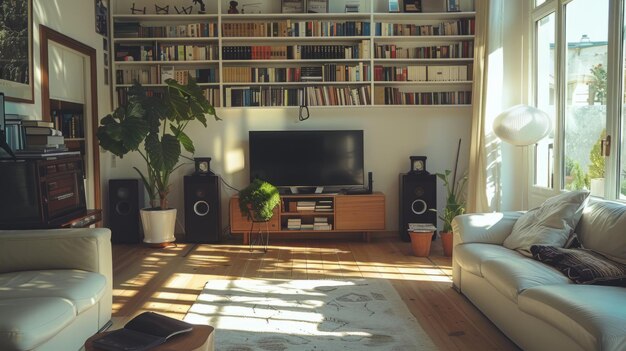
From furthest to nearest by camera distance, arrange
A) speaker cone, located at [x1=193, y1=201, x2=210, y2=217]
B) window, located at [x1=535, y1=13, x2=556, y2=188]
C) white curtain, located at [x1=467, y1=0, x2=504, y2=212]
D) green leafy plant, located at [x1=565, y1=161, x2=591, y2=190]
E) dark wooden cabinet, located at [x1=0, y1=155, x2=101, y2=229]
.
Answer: speaker cone, located at [x1=193, y1=201, x2=210, y2=217]
white curtain, located at [x1=467, y1=0, x2=504, y2=212]
window, located at [x1=535, y1=13, x2=556, y2=188]
green leafy plant, located at [x1=565, y1=161, x2=591, y2=190]
dark wooden cabinet, located at [x1=0, y1=155, x2=101, y2=229]

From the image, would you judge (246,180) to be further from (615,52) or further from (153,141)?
(615,52)

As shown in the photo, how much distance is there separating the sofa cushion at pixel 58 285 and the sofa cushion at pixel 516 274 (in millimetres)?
2154

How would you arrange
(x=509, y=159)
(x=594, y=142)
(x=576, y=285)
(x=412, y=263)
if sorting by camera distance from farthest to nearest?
(x=509, y=159) → (x=412, y=263) → (x=594, y=142) → (x=576, y=285)

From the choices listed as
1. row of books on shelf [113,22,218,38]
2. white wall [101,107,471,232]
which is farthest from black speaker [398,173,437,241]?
row of books on shelf [113,22,218,38]

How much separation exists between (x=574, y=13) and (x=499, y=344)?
2.92 meters

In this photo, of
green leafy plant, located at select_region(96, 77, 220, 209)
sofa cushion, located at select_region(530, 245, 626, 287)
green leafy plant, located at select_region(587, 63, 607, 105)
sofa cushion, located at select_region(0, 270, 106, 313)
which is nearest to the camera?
sofa cushion, located at select_region(0, 270, 106, 313)

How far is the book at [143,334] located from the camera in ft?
6.80

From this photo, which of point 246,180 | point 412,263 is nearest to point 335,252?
point 412,263

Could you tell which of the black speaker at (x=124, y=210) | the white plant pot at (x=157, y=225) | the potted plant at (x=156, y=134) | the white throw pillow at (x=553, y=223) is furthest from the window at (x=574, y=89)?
the black speaker at (x=124, y=210)

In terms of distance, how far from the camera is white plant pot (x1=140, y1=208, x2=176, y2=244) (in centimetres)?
626

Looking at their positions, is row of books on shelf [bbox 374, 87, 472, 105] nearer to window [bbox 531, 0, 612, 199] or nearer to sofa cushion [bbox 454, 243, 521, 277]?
window [bbox 531, 0, 612, 199]

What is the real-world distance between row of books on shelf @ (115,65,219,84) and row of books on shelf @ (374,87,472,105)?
1920 millimetres

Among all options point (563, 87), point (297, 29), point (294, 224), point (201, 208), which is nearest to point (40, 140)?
point (201, 208)

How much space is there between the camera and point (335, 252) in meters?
6.09
